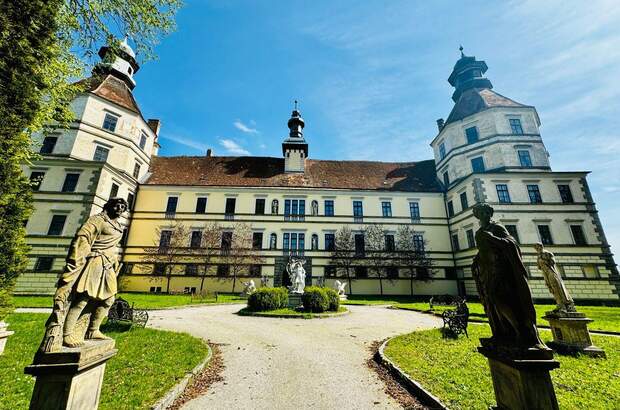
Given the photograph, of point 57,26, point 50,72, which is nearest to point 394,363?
point 50,72

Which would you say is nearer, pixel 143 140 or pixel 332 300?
pixel 332 300

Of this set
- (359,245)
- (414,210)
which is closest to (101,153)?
(359,245)

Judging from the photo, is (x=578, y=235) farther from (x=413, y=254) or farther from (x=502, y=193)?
(x=413, y=254)

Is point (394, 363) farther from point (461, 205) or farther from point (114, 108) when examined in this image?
point (114, 108)

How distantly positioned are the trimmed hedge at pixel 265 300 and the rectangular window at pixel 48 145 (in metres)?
24.5

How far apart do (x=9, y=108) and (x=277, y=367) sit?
30.3 feet

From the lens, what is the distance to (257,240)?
27859 millimetres

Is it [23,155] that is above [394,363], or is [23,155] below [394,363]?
above

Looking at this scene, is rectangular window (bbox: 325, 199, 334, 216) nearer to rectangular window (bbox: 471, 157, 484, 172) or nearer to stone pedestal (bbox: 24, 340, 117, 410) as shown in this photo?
rectangular window (bbox: 471, 157, 484, 172)

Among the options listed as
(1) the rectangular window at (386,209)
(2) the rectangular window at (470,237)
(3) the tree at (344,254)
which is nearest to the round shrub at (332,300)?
(3) the tree at (344,254)

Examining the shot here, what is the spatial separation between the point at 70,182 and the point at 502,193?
129ft

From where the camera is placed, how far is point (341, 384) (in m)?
5.15

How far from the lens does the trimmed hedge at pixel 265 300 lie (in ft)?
45.4

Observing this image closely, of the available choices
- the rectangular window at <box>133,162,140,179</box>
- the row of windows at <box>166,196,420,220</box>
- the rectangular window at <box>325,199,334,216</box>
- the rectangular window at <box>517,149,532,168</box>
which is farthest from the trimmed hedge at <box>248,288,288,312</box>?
the rectangular window at <box>517,149,532,168</box>
